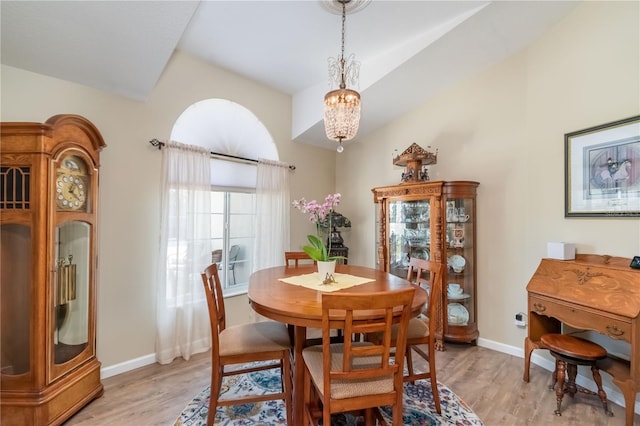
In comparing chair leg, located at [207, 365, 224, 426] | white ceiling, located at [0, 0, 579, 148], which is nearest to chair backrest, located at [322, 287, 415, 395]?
chair leg, located at [207, 365, 224, 426]

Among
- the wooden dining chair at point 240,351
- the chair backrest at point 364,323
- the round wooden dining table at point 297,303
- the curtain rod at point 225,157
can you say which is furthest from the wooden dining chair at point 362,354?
the curtain rod at point 225,157

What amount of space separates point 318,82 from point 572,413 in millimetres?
3725

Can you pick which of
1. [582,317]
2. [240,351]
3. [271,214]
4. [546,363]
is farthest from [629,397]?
[271,214]

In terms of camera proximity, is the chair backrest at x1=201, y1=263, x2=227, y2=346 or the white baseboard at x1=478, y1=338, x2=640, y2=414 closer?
the chair backrest at x1=201, y1=263, x2=227, y2=346

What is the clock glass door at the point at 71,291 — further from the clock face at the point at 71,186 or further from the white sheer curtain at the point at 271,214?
the white sheer curtain at the point at 271,214

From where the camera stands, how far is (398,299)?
1.31m

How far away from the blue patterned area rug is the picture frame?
1.83 metres

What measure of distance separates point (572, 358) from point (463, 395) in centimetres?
78

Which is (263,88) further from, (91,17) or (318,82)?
(91,17)

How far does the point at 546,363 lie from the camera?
2607 mm

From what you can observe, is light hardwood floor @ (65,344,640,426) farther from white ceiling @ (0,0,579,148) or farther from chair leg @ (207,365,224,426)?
white ceiling @ (0,0,579,148)

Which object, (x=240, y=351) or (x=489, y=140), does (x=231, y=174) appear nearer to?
(x=240, y=351)

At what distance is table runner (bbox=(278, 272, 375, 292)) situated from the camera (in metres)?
1.95

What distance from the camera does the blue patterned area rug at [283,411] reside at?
1.91 metres
